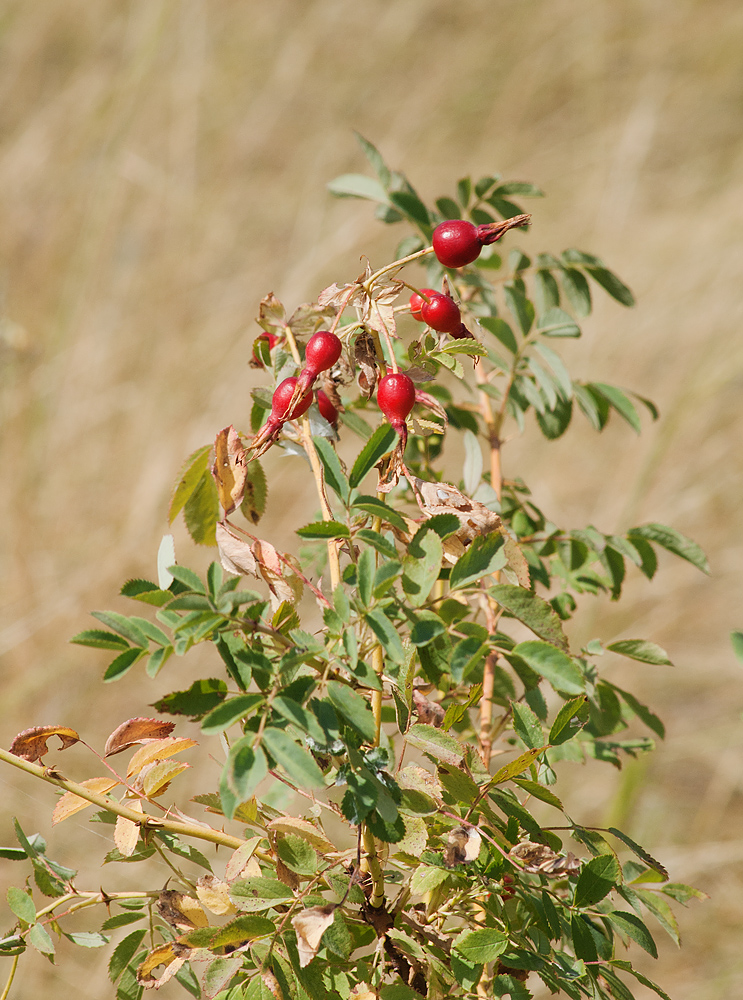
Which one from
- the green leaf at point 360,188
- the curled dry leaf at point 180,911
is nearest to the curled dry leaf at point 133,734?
the curled dry leaf at point 180,911

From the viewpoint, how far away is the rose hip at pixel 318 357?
532 mm

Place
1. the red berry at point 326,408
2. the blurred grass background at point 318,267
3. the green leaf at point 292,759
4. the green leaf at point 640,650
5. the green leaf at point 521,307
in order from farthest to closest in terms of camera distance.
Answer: the blurred grass background at point 318,267 → the green leaf at point 521,307 → the green leaf at point 640,650 → the red berry at point 326,408 → the green leaf at point 292,759

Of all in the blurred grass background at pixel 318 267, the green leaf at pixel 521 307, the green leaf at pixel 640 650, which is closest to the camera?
the green leaf at pixel 640 650

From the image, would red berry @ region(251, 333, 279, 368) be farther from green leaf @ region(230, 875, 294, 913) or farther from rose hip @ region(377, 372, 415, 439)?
green leaf @ region(230, 875, 294, 913)

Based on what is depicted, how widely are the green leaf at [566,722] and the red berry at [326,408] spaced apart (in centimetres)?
28

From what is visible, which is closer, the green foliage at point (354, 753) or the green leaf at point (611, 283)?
the green foliage at point (354, 753)

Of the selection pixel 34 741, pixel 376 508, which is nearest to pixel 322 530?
pixel 376 508

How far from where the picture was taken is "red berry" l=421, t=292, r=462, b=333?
534 mm

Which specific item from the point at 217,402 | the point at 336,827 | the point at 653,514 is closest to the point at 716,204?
the point at 653,514

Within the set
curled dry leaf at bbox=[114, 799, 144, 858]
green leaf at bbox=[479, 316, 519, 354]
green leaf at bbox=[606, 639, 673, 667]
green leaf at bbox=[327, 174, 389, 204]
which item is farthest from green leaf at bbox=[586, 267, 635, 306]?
curled dry leaf at bbox=[114, 799, 144, 858]

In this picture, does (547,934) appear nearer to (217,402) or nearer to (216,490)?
(216,490)

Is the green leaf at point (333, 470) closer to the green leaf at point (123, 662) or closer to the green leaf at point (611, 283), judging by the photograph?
the green leaf at point (123, 662)

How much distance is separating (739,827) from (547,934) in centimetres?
207

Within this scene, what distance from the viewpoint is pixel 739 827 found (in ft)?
7.55
